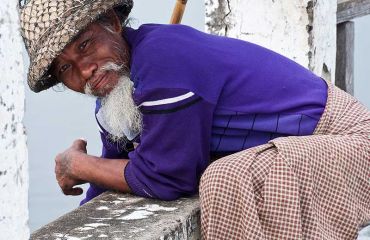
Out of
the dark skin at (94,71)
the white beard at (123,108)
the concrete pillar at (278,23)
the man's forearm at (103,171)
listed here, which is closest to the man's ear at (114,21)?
the dark skin at (94,71)

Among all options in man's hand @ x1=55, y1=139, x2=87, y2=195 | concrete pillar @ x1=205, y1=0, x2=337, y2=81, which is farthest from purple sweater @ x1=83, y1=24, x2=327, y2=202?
concrete pillar @ x1=205, y1=0, x2=337, y2=81

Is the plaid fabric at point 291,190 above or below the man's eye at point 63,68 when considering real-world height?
below

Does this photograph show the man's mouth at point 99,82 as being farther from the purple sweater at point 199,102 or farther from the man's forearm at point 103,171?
the man's forearm at point 103,171

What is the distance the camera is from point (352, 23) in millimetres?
6020

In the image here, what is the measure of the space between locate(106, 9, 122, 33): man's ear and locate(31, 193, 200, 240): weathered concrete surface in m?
0.62

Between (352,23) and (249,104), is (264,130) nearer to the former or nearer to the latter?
(249,104)

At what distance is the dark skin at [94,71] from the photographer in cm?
302

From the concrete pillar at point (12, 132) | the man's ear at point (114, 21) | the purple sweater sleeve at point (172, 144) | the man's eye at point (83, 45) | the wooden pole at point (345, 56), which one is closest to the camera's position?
the concrete pillar at point (12, 132)

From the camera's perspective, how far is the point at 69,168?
3.21 m

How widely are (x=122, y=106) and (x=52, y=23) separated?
0.38 m

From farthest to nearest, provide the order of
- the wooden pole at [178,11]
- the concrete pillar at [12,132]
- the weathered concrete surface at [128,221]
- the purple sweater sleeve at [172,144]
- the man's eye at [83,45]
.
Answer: the wooden pole at [178,11]
the man's eye at [83,45]
the purple sweater sleeve at [172,144]
the weathered concrete surface at [128,221]
the concrete pillar at [12,132]

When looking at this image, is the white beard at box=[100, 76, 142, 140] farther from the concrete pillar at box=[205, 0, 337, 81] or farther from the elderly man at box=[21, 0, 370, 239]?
the concrete pillar at box=[205, 0, 337, 81]

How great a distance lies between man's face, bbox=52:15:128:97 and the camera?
3.01m

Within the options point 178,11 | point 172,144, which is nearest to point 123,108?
point 172,144
